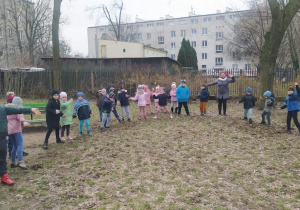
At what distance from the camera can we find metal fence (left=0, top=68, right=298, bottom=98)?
57.4ft

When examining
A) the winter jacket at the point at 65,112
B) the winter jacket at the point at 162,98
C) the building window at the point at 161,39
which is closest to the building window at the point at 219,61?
the building window at the point at 161,39

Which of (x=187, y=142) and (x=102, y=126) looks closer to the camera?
(x=187, y=142)

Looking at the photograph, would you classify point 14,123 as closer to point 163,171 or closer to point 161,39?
point 163,171

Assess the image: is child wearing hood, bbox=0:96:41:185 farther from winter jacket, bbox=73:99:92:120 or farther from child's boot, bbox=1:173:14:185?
winter jacket, bbox=73:99:92:120

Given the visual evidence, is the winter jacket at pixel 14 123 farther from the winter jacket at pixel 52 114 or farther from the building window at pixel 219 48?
the building window at pixel 219 48

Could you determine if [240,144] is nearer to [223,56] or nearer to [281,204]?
[281,204]

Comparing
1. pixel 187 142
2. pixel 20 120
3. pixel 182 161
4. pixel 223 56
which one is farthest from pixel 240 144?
pixel 223 56

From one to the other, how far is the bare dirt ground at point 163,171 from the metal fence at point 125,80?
8270 millimetres

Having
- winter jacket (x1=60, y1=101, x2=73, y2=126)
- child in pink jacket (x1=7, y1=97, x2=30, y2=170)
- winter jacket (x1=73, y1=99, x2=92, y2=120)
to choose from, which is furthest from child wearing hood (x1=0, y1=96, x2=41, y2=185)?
winter jacket (x1=73, y1=99, x2=92, y2=120)

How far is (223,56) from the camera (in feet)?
205

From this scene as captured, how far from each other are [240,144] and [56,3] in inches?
397

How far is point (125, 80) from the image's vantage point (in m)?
20.2

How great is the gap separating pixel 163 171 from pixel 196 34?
64942mm

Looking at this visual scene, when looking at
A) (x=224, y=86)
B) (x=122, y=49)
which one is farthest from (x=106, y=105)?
(x=122, y=49)
